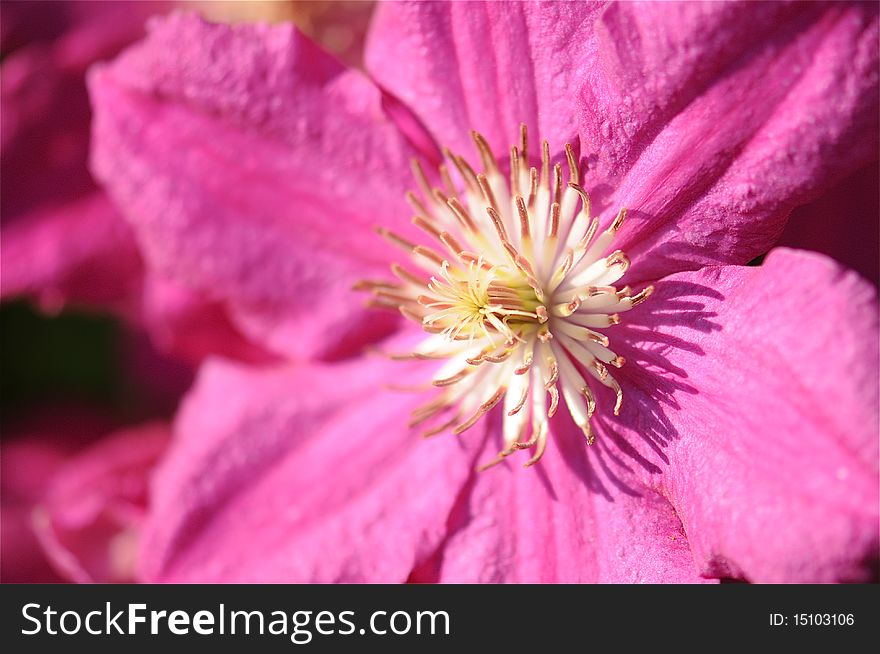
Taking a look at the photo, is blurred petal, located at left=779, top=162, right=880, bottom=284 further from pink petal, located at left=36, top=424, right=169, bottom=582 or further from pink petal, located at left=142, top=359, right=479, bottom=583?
pink petal, located at left=36, top=424, right=169, bottom=582

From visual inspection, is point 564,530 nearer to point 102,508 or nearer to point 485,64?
point 485,64

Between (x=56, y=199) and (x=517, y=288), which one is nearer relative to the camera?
(x=517, y=288)

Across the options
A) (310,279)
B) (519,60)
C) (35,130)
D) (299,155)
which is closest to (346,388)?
(310,279)

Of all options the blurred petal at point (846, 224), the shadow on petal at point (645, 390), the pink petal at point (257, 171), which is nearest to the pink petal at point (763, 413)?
the shadow on petal at point (645, 390)

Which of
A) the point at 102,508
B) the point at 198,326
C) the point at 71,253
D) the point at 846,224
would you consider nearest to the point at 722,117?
the point at 846,224

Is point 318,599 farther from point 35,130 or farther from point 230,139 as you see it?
point 35,130

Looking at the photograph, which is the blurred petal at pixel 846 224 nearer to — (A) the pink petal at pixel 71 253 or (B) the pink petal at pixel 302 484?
(B) the pink petal at pixel 302 484

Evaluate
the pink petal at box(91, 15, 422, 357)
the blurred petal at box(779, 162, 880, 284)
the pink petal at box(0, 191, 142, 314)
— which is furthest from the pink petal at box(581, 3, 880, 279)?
the pink petal at box(0, 191, 142, 314)
